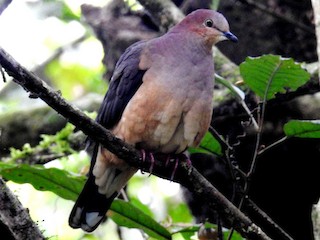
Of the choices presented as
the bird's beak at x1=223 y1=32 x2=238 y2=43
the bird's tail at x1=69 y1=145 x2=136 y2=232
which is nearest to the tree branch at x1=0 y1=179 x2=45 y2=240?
the bird's tail at x1=69 y1=145 x2=136 y2=232

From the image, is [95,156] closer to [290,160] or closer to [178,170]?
[178,170]

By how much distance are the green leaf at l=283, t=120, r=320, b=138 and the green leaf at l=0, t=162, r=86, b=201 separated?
3.72 feet

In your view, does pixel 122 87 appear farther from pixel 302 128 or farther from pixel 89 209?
pixel 302 128

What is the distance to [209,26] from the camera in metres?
3.78

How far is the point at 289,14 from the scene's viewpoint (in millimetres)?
5242

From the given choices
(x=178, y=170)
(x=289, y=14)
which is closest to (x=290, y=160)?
(x=289, y=14)

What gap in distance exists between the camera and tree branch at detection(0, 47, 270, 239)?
2383mm

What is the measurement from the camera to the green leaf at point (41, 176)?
3279 mm

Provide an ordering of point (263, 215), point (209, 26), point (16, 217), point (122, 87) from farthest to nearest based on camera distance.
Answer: point (209, 26)
point (122, 87)
point (263, 215)
point (16, 217)

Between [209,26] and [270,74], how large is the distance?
1.99 ft

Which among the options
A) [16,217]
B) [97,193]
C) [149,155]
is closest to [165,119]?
[149,155]

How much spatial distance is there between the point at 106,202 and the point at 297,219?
5.07 feet

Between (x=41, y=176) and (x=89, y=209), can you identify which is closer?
(x=41, y=176)

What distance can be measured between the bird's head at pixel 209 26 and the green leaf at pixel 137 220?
1031 mm
